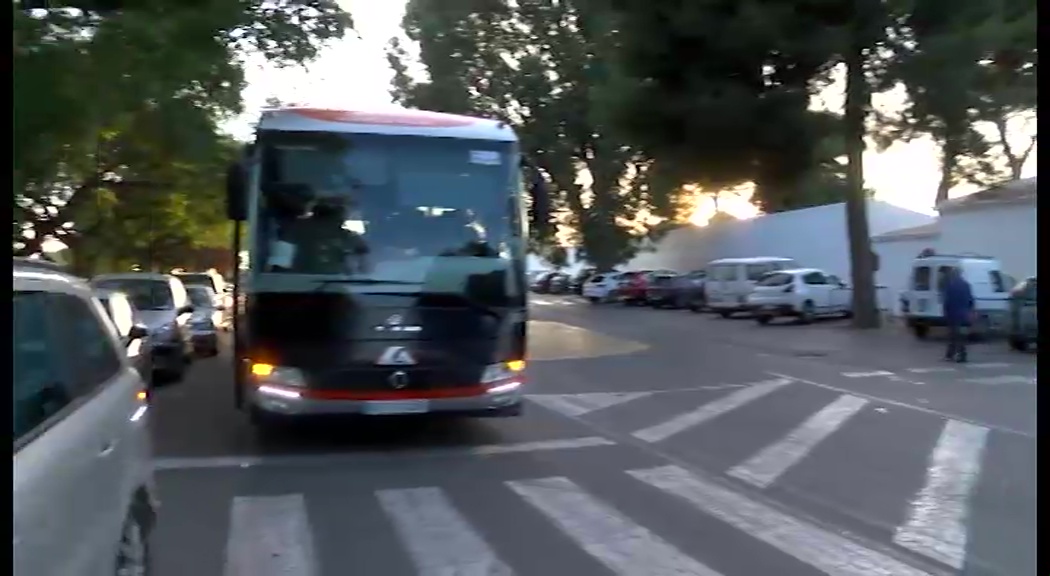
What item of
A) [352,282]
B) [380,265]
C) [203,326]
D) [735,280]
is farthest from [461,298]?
[735,280]

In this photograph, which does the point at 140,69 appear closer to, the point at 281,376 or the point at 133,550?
the point at 281,376

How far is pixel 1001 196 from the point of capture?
106 ft

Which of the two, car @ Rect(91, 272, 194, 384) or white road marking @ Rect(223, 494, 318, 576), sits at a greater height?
car @ Rect(91, 272, 194, 384)

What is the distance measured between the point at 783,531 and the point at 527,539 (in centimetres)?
158

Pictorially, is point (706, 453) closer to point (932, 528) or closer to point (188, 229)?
point (932, 528)

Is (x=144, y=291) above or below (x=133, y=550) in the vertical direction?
above

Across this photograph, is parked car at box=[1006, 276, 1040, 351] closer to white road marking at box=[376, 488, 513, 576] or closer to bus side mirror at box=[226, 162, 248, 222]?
bus side mirror at box=[226, 162, 248, 222]

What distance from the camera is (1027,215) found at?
31406 mm

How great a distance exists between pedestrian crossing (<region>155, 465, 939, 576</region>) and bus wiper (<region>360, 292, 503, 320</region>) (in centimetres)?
191

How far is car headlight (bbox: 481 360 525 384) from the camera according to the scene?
34.4ft

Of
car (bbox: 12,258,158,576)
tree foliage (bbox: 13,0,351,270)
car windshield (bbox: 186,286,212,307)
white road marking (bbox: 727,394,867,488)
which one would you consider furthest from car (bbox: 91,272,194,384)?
car (bbox: 12,258,158,576)
